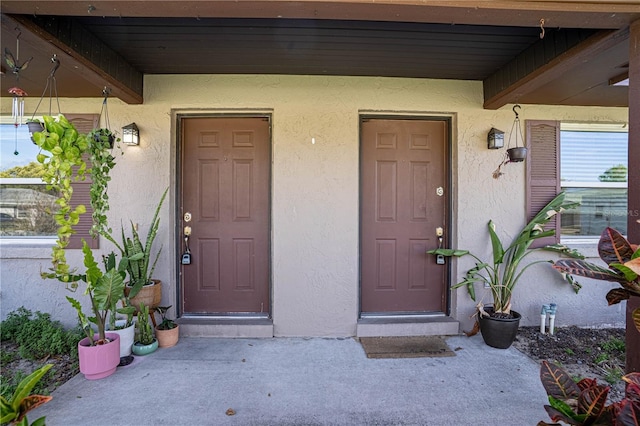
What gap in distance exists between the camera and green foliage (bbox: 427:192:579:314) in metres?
3.12

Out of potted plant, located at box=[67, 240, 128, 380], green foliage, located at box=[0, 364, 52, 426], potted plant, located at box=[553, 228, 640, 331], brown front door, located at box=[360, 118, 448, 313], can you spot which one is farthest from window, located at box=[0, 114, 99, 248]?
potted plant, located at box=[553, 228, 640, 331]

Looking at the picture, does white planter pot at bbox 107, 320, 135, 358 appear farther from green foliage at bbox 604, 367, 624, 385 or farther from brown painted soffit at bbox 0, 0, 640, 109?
green foliage at bbox 604, 367, 624, 385

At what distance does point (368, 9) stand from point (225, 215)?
2.33 meters

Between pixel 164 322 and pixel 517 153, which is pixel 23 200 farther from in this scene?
pixel 517 153

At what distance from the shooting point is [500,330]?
9.54 feet

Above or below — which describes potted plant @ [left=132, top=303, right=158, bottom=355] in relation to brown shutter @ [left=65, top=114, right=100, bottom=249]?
below

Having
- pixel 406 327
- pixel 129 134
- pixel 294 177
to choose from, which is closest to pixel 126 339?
pixel 129 134

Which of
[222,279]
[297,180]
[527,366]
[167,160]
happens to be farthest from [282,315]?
[527,366]

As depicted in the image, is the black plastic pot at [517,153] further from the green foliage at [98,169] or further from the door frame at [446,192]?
the green foliage at [98,169]

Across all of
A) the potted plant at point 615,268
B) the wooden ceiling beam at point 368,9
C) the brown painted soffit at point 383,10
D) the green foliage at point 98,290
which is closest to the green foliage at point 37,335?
the green foliage at point 98,290

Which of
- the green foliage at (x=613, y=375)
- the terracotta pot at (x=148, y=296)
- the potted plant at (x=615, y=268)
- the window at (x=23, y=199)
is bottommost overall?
the green foliage at (x=613, y=375)

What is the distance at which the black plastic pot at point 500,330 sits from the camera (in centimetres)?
289

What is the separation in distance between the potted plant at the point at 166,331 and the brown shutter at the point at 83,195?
1.02m

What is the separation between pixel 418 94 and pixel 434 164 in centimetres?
75
